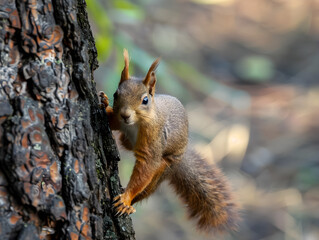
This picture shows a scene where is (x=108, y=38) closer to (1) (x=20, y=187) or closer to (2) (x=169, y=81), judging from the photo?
(1) (x=20, y=187)

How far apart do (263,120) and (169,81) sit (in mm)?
1758

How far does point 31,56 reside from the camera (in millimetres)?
1170

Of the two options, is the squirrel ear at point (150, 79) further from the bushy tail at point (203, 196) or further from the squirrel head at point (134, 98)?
the bushy tail at point (203, 196)

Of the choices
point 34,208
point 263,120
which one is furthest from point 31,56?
point 263,120

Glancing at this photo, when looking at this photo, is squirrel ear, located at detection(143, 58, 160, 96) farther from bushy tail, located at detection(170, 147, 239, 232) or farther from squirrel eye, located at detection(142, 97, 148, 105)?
bushy tail, located at detection(170, 147, 239, 232)

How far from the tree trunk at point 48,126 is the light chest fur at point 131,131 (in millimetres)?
479

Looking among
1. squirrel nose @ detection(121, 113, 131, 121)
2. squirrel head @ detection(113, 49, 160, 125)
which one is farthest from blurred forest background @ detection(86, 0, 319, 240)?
squirrel nose @ detection(121, 113, 131, 121)

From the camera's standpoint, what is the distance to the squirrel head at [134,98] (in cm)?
169

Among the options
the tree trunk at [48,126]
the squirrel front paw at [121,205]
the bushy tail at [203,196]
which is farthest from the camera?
the bushy tail at [203,196]

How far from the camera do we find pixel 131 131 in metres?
1.86

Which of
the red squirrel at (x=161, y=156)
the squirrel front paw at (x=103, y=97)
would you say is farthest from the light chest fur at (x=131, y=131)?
the squirrel front paw at (x=103, y=97)

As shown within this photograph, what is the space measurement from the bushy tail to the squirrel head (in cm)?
42

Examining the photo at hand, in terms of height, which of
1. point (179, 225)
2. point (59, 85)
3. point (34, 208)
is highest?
point (59, 85)

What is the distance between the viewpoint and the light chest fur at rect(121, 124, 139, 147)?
1833 mm
